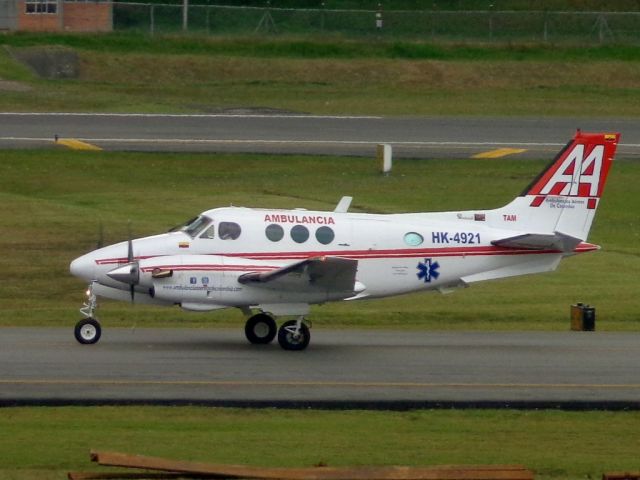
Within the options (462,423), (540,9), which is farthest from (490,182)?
(540,9)

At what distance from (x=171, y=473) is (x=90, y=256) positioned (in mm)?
9093

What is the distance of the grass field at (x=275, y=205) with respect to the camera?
2512 centimetres

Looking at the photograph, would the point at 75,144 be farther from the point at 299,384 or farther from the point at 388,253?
the point at 299,384

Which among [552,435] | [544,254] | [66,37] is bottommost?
[552,435]

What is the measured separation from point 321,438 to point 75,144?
1151 inches

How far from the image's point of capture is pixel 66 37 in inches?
2467

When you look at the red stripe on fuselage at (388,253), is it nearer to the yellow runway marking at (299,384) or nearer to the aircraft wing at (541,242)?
the aircraft wing at (541,242)

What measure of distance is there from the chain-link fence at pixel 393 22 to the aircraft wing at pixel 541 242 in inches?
1881

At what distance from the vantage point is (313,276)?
20.1 metres

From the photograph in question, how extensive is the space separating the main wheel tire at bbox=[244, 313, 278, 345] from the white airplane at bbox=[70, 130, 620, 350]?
2cm

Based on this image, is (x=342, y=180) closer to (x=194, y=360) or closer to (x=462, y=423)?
(x=194, y=360)

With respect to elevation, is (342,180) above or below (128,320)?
above

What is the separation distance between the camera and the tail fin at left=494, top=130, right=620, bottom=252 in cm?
2164

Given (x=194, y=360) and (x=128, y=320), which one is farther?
(x=128, y=320)
